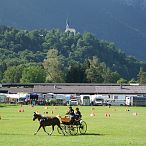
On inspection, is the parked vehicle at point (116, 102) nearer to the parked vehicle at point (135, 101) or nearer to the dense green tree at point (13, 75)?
the parked vehicle at point (135, 101)

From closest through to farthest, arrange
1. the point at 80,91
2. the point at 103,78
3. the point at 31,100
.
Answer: the point at 31,100 < the point at 80,91 < the point at 103,78

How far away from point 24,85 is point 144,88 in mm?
33861

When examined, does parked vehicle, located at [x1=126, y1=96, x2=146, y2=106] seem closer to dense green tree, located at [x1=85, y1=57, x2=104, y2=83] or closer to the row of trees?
the row of trees

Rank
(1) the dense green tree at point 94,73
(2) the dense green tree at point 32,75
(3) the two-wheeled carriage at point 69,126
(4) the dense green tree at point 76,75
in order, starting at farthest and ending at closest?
1. (1) the dense green tree at point 94,73
2. (4) the dense green tree at point 76,75
3. (2) the dense green tree at point 32,75
4. (3) the two-wheeled carriage at point 69,126

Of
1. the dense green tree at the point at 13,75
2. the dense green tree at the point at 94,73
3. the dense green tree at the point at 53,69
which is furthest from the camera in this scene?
the dense green tree at the point at 53,69

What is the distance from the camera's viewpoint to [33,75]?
14550cm

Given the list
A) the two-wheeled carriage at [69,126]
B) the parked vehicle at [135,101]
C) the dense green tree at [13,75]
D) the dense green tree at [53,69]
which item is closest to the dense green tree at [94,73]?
the dense green tree at [53,69]

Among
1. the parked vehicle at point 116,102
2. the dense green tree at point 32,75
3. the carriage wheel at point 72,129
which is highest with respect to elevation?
the dense green tree at point 32,75

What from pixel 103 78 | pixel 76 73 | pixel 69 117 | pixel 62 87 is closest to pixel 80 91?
pixel 62 87

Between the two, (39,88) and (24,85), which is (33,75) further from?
(39,88)

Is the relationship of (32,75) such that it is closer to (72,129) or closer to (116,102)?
(116,102)

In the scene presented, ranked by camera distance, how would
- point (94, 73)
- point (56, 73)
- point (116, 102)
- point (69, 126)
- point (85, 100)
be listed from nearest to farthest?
point (69, 126), point (85, 100), point (116, 102), point (94, 73), point (56, 73)

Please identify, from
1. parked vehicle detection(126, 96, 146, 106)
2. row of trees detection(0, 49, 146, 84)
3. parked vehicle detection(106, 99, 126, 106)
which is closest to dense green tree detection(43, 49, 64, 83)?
row of trees detection(0, 49, 146, 84)

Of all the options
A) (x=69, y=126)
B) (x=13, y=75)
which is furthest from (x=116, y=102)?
(x=69, y=126)
